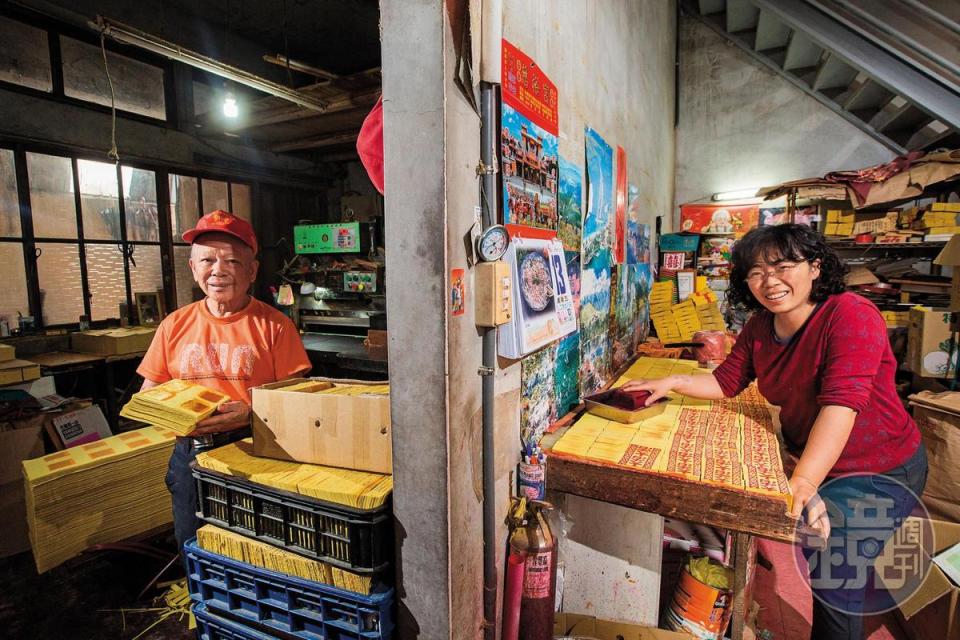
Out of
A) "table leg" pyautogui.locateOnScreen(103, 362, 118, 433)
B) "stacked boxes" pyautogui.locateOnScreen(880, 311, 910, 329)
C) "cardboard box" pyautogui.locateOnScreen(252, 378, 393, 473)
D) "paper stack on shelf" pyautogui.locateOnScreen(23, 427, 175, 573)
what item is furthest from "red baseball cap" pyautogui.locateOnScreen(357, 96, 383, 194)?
"stacked boxes" pyautogui.locateOnScreen(880, 311, 910, 329)

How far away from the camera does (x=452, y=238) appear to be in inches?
51.9

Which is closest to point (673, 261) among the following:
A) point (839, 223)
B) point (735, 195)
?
point (839, 223)

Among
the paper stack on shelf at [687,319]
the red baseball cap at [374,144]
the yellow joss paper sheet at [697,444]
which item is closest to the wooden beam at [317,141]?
the paper stack on shelf at [687,319]

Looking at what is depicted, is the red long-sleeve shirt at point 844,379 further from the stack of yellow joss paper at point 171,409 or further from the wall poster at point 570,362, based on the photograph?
the stack of yellow joss paper at point 171,409

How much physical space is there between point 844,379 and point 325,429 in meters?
1.85

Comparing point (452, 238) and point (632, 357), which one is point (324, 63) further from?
point (452, 238)

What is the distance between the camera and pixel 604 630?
1947 millimetres

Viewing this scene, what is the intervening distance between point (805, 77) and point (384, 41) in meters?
8.27

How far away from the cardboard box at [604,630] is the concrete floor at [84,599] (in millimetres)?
1895

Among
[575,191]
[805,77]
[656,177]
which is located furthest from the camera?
[805,77]

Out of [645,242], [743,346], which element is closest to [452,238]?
[743,346]

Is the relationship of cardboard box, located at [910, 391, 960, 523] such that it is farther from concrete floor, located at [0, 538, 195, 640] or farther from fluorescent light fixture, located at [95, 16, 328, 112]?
fluorescent light fixture, located at [95, 16, 328, 112]

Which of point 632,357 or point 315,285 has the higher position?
point 315,285

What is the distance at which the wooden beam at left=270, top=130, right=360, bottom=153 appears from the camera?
626cm
